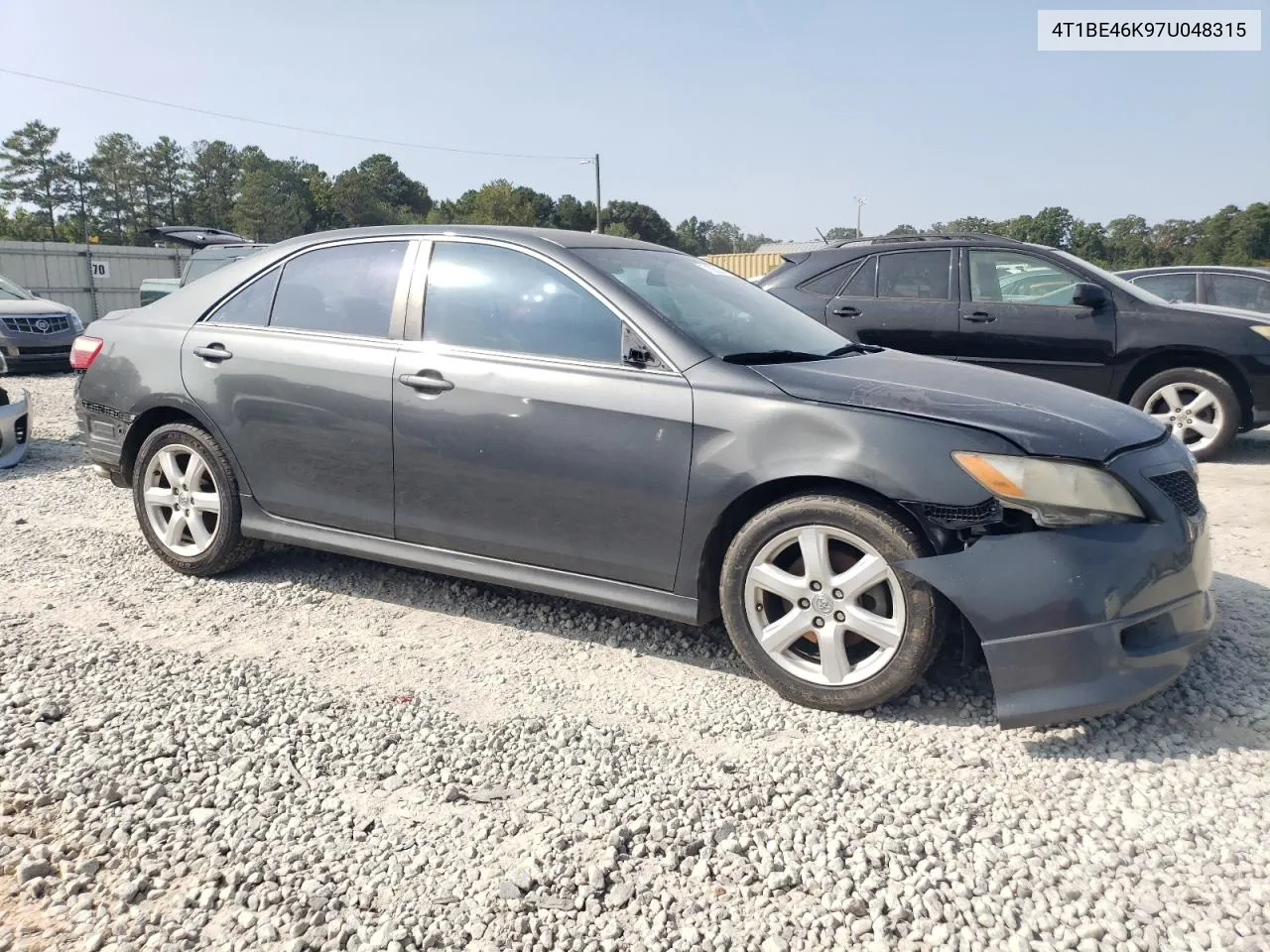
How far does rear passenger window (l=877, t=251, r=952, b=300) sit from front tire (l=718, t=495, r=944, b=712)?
17.3 ft

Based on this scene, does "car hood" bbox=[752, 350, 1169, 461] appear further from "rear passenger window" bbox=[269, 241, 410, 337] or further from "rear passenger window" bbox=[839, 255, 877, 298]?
"rear passenger window" bbox=[839, 255, 877, 298]

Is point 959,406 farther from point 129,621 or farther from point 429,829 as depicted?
point 129,621

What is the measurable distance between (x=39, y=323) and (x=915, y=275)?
1194cm

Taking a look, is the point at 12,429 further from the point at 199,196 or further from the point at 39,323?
the point at 199,196

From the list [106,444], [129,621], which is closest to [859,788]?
[129,621]

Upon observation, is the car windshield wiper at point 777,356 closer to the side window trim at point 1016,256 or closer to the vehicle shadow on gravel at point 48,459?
the side window trim at point 1016,256

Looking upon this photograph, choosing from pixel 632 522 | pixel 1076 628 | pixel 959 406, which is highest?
pixel 959 406

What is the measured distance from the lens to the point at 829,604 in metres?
3.05

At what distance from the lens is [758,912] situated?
2135 mm

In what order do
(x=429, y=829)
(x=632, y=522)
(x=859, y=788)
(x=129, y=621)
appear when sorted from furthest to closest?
(x=129, y=621) → (x=632, y=522) → (x=859, y=788) → (x=429, y=829)

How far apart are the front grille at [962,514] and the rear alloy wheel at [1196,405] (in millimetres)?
5253

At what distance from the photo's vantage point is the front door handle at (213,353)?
4.25 meters

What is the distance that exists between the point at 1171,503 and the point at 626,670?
6.41 ft

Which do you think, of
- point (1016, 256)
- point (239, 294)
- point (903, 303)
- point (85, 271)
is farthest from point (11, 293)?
point (1016, 256)
